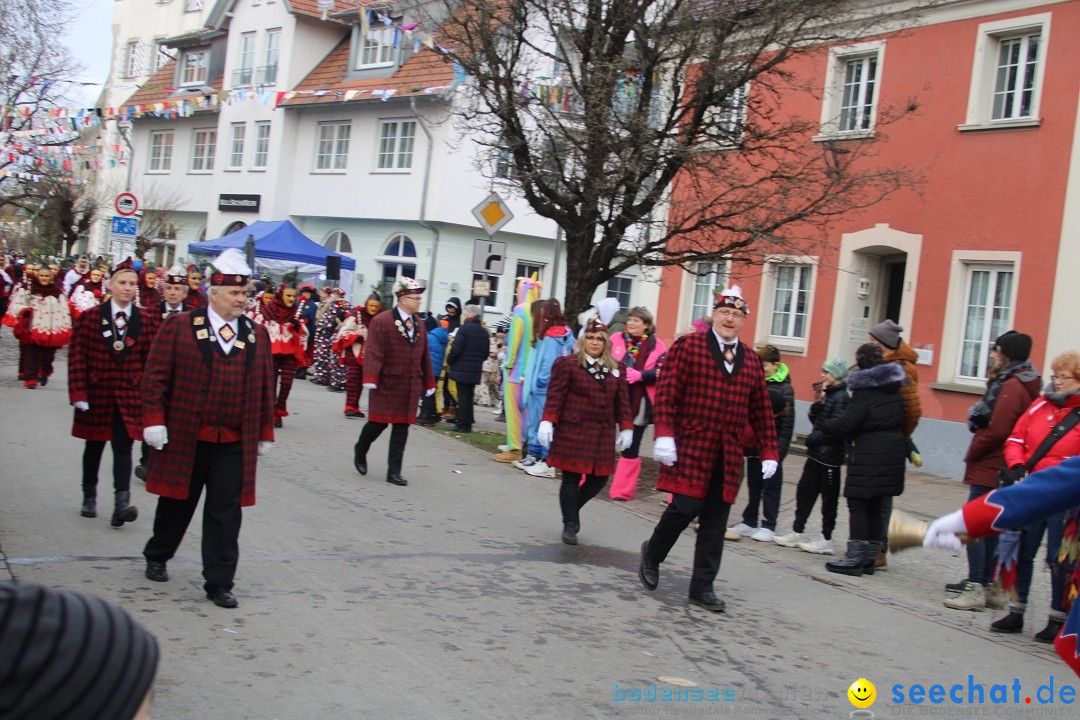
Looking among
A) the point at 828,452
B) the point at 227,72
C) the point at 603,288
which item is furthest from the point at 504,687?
the point at 227,72

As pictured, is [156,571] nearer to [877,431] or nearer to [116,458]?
[116,458]

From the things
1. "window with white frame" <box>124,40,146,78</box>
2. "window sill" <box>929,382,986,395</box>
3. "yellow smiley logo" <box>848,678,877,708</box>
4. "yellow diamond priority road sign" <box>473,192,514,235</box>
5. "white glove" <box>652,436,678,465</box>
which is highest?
"window with white frame" <box>124,40,146,78</box>

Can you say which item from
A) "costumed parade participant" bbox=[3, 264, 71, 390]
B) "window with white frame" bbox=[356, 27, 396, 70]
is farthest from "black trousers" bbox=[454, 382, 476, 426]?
"window with white frame" bbox=[356, 27, 396, 70]

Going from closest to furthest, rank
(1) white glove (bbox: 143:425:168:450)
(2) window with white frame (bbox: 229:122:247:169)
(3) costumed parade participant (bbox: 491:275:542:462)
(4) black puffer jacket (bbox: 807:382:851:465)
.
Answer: (1) white glove (bbox: 143:425:168:450) < (4) black puffer jacket (bbox: 807:382:851:465) < (3) costumed parade participant (bbox: 491:275:542:462) < (2) window with white frame (bbox: 229:122:247:169)

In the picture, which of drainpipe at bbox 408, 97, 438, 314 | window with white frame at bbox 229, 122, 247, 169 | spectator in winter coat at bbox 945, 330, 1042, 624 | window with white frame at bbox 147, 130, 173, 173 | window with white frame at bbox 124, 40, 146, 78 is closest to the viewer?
spectator in winter coat at bbox 945, 330, 1042, 624

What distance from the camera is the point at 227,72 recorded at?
39469mm

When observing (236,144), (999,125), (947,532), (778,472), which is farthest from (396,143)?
(947,532)

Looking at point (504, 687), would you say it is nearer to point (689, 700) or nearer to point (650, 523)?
point (689, 700)

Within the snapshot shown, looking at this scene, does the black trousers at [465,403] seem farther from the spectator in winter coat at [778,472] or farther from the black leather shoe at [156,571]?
the black leather shoe at [156,571]

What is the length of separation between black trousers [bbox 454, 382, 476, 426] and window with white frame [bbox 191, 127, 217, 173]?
90.9 feet

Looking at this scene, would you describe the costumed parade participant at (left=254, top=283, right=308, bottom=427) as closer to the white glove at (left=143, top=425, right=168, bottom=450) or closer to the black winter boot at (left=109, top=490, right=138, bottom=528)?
the black winter boot at (left=109, top=490, right=138, bottom=528)

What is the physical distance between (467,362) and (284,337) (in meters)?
2.80

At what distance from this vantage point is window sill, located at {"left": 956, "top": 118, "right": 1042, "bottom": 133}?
50.8 feet

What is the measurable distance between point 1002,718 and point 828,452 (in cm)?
383
